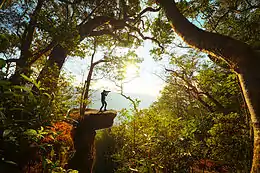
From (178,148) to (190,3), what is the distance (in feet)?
15.7

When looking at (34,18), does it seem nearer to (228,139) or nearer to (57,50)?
(57,50)

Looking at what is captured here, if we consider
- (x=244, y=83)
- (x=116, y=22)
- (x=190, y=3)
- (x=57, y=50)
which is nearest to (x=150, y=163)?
(x=244, y=83)

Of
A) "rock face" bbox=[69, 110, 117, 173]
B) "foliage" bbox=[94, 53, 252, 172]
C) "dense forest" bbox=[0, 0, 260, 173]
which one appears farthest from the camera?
"rock face" bbox=[69, 110, 117, 173]

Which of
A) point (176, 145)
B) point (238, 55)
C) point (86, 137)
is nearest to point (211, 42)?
point (238, 55)

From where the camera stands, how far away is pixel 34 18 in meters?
3.15

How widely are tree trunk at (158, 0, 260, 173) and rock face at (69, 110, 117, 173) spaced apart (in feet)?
24.9

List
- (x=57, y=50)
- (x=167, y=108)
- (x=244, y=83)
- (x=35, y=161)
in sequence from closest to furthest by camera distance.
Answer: (x=244, y=83) → (x=35, y=161) → (x=57, y=50) → (x=167, y=108)

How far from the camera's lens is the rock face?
360 inches

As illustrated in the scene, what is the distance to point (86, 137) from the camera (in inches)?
386

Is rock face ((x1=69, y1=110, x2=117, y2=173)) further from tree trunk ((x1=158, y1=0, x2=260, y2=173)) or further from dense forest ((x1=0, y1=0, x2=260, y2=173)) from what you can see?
tree trunk ((x1=158, y1=0, x2=260, y2=173))

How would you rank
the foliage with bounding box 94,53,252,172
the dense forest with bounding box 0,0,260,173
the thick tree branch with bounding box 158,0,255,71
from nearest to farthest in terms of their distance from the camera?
the dense forest with bounding box 0,0,260,173 < the thick tree branch with bounding box 158,0,255,71 < the foliage with bounding box 94,53,252,172

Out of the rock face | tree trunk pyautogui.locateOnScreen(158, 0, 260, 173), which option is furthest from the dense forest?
the rock face

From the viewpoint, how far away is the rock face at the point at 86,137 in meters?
9.14

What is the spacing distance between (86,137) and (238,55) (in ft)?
30.1
